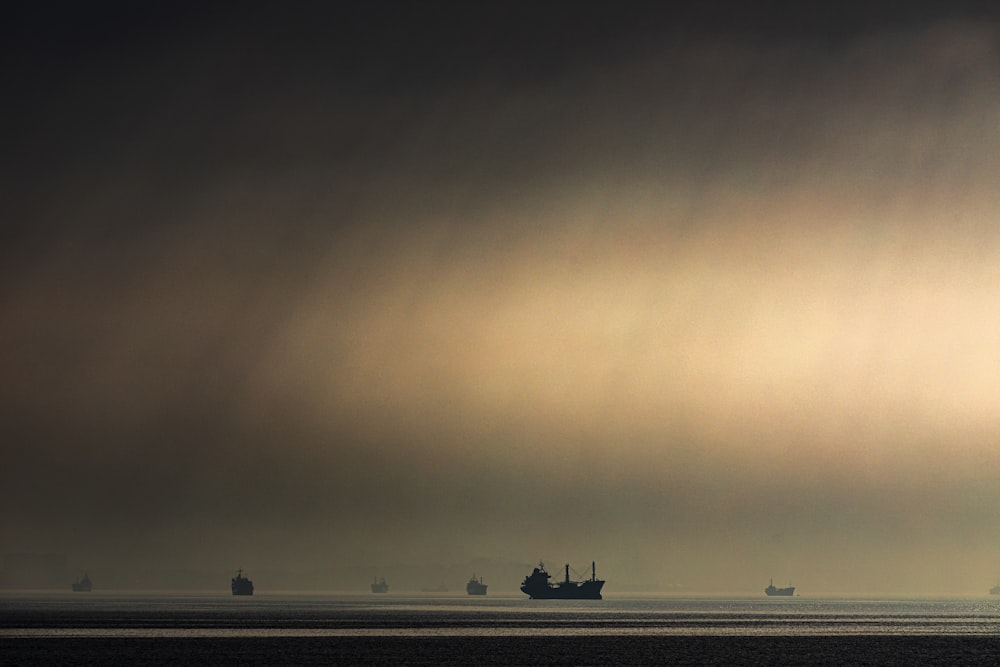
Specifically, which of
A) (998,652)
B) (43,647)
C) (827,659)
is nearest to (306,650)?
(43,647)

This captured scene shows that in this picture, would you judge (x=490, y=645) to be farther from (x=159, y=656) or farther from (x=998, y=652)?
(x=998, y=652)

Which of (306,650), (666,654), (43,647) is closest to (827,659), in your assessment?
(666,654)

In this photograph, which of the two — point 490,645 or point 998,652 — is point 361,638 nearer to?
point 490,645

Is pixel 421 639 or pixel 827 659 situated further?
pixel 421 639

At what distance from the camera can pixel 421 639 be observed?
185250 mm

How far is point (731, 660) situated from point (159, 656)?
60149 mm

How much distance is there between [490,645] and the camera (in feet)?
536

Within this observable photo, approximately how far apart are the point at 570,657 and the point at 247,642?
192ft

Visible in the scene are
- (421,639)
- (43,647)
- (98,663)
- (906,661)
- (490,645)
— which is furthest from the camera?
(421,639)

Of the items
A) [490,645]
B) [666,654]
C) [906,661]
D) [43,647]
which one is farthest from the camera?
[490,645]

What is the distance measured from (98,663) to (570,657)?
1850 inches

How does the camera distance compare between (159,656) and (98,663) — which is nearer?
(98,663)

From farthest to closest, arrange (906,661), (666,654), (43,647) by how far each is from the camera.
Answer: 1. (43,647)
2. (666,654)
3. (906,661)

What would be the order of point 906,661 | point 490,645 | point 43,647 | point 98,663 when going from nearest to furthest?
point 98,663
point 906,661
point 43,647
point 490,645
